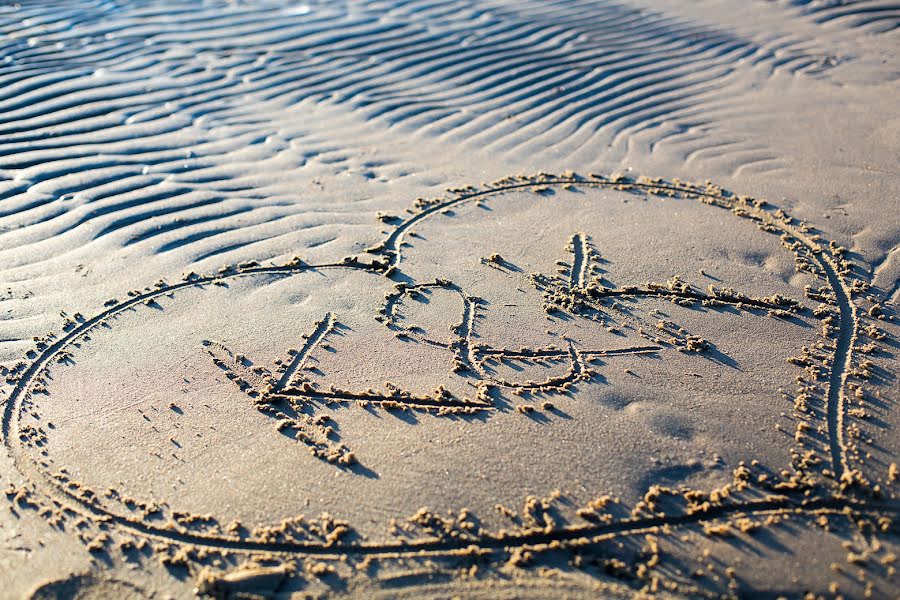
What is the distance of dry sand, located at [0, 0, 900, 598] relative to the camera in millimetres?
2516

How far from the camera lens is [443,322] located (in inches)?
142

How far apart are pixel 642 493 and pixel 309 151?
3566mm

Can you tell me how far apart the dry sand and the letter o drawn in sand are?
14mm

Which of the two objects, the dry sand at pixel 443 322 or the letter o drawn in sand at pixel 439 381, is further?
the letter o drawn in sand at pixel 439 381

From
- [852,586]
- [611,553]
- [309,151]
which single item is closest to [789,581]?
[852,586]

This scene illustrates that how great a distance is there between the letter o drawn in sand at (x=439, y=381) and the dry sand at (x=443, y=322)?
0.6 inches

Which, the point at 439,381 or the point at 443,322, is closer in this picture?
the point at 439,381

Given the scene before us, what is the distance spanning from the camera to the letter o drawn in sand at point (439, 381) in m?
2.70

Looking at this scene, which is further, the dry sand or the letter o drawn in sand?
the letter o drawn in sand

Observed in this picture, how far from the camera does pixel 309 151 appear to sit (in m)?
5.32

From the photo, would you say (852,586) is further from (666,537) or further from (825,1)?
(825,1)

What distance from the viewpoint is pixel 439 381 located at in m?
3.22

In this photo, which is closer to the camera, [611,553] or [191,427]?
[611,553]

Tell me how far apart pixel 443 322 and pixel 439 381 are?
1.46 ft
